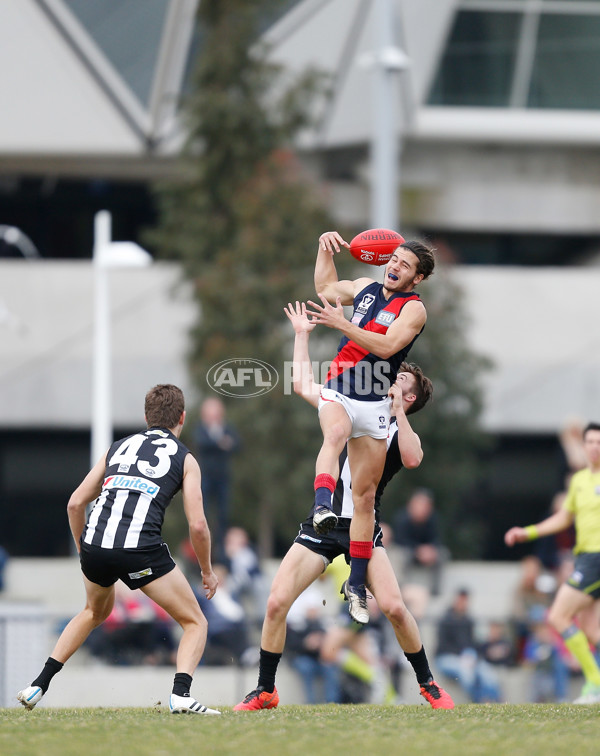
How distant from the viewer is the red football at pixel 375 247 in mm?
8398

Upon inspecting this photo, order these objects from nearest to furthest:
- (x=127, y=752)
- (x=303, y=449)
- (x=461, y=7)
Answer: (x=127, y=752) → (x=303, y=449) → (x=461, y=7)

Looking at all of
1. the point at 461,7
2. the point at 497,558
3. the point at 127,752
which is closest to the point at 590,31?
the point at 461,7

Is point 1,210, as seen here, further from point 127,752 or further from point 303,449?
point 127,752

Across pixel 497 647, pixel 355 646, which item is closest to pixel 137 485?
pixel 355 646

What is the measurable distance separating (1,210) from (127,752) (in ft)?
78.9

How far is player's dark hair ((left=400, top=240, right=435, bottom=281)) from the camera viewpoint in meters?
8.05

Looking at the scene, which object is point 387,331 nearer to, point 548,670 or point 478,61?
point 548,670

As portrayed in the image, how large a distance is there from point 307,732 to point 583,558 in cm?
435

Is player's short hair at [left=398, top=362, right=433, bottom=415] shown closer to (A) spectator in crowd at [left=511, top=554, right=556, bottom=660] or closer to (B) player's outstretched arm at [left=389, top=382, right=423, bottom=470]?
(B) player's outstretched arm at [left=389, top=382, right=423, bottom=470]

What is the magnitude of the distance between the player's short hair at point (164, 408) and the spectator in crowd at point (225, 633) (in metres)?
5.86

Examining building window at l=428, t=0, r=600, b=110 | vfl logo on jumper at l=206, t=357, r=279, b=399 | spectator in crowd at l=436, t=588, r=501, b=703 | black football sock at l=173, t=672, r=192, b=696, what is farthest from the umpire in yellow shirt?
building window at l=428, t=0, r=600, b=110

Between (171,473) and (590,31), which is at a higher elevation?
(590,31)

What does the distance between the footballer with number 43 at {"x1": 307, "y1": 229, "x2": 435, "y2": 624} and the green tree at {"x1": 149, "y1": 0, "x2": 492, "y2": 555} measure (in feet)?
32.9

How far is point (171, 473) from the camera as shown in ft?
24.8
